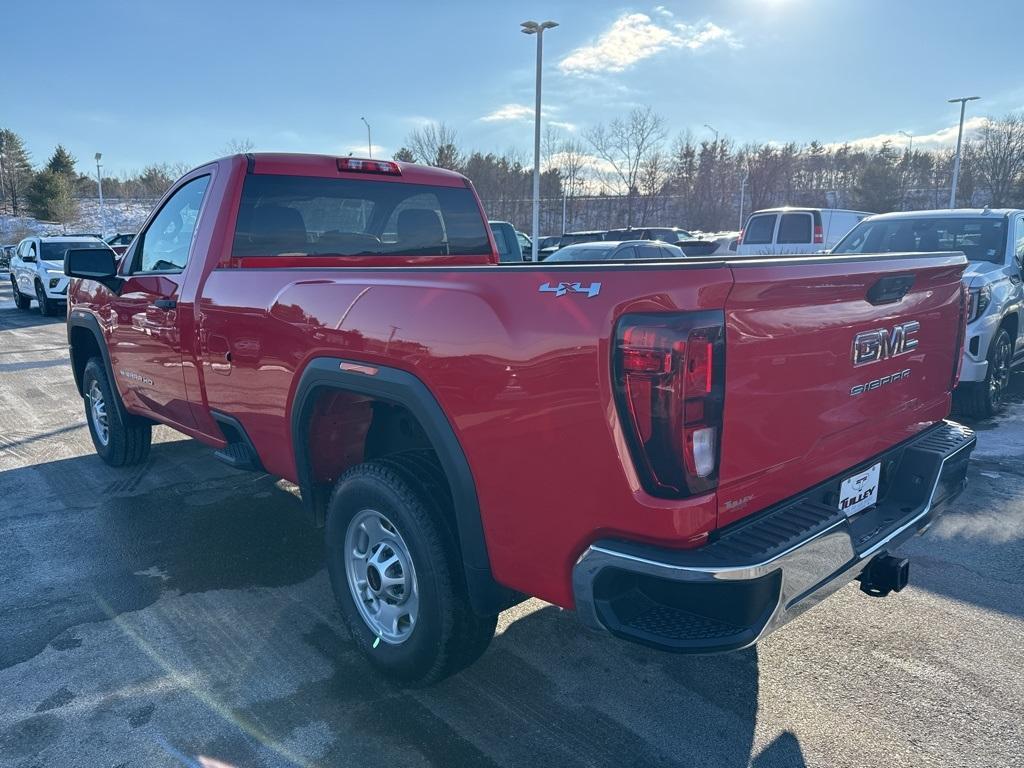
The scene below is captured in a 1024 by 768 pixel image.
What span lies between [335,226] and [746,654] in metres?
3.16

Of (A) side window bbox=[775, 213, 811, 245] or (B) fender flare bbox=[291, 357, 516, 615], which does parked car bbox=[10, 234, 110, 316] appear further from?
(B) fender flare bbox=[291, 357, 516, 615]

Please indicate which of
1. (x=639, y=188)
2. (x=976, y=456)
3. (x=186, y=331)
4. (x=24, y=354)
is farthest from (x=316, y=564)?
(x=639, y=188)

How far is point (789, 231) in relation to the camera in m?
16.1

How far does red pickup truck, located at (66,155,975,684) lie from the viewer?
1.91 m

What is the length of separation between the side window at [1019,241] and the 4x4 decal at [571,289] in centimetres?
711

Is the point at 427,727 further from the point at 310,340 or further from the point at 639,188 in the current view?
the point at 639,188

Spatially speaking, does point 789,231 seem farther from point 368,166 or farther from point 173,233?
point 173,233

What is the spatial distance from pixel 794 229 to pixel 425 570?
15.6 meters

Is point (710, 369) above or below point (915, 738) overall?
above

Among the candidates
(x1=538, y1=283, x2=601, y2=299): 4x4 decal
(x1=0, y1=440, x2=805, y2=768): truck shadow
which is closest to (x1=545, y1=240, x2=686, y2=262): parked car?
(x1=0, y1=440, x2=805, y2=768): truck shadow

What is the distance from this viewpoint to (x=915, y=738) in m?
2.54

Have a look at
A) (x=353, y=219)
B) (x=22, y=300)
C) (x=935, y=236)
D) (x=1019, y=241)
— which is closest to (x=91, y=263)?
(x=353, y=219)

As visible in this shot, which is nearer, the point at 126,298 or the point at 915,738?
the point at 915,738

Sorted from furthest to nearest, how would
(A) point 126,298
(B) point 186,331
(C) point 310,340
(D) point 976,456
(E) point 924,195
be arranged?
(E) point 924,195
(D) point 976,456
(A) point 126,298
(B) point 186,331
(C) point 310,340
